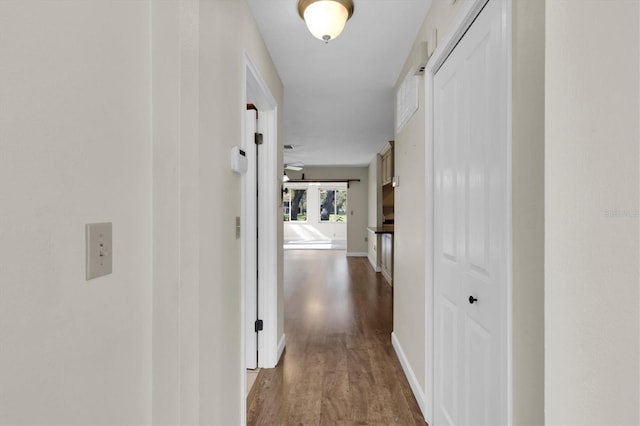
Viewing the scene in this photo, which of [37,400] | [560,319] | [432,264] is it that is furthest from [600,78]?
[432,264]

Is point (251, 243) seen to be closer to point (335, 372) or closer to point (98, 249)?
point (335, 372)

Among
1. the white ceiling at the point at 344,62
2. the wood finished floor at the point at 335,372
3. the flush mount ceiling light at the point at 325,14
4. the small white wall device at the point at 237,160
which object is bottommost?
the wood finished floor at the point at 335,372

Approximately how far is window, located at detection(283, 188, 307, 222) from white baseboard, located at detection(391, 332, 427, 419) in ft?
31.4

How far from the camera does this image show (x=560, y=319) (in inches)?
24.0

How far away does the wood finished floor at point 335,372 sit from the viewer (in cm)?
201

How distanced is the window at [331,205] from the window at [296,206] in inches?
25.4

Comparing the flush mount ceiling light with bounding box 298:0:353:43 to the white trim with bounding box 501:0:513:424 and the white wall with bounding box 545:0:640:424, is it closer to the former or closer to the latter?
the white trim with bounding box 501:0:513:424

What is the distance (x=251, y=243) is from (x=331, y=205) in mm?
9912

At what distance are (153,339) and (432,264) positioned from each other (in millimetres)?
1486

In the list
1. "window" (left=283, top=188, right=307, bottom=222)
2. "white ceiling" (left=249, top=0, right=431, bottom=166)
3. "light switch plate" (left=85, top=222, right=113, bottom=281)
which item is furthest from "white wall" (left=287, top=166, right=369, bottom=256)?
"light switch plate" (left=85, top=222, right=113, bottom=281)

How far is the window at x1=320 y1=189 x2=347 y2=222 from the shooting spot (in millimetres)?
12312

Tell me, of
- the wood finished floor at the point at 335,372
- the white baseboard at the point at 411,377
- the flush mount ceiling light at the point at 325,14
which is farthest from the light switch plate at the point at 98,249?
the white baseboard at the point at 411,377

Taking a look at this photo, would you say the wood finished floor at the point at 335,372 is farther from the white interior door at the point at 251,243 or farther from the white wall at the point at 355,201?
the white wall at the point at 355,201

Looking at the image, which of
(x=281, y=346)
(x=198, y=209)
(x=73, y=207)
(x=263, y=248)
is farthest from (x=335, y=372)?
(x=73, y=207)
